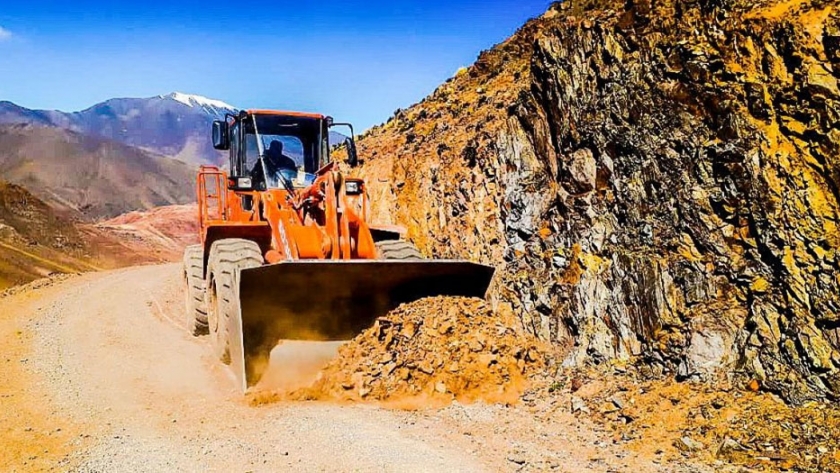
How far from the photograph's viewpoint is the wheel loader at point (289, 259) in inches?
289

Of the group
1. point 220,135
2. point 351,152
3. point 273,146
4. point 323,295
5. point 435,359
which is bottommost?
point 435,359

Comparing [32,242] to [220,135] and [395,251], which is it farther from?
[395,251]

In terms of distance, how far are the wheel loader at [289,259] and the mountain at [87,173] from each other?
1848 inches

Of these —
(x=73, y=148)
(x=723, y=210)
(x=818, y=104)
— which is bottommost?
(x=723, y=210)

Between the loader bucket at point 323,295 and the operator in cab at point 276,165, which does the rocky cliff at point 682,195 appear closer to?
the loader bucket at point 323,295

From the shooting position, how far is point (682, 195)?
729 cm

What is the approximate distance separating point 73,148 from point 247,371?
6526cm

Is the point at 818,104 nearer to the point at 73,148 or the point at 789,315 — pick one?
the point at 789,315

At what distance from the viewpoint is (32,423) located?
616 cm

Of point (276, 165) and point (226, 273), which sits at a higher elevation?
point (276, 165)

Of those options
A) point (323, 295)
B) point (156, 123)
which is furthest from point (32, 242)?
point (156, 123)

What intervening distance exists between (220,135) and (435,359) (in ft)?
15.7

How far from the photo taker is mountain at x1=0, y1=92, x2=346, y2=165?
95062 millimetres

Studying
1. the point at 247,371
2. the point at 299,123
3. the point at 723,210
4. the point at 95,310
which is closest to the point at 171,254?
the point at 95,310
